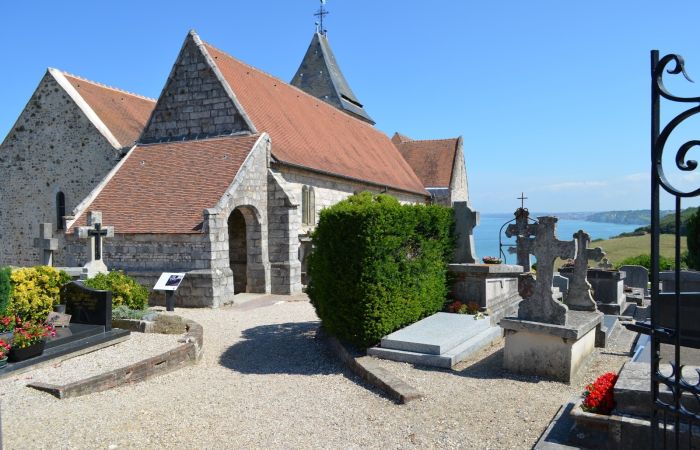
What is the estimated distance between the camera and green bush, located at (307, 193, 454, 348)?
292 inches

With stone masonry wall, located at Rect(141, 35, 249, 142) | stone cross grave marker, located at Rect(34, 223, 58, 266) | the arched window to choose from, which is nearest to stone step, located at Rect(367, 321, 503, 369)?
stone cross grave marker, located at Rect(34, 223, 58, 266)

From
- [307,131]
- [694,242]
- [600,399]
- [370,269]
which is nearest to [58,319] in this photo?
[370,269]

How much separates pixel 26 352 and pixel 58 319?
1555mm

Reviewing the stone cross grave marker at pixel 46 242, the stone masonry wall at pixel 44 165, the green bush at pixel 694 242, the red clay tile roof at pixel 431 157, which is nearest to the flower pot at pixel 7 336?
the stone cross grave marker at pixel 46 242

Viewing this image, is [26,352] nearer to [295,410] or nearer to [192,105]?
[295,410]

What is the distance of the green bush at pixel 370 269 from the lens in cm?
743

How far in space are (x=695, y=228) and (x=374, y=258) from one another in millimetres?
15033

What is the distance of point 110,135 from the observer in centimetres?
1811

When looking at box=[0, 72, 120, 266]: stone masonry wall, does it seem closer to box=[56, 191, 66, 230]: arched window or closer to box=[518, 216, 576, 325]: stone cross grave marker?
box=[56, 191, 66, 230]: arched window

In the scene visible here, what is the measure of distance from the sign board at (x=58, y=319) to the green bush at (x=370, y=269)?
161 inches

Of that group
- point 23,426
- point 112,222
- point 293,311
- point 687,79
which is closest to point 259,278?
point 293,311

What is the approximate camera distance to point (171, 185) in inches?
582

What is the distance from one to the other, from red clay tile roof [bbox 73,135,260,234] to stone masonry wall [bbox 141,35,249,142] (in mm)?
685

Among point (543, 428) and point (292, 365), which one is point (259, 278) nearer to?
point (292, 365)
